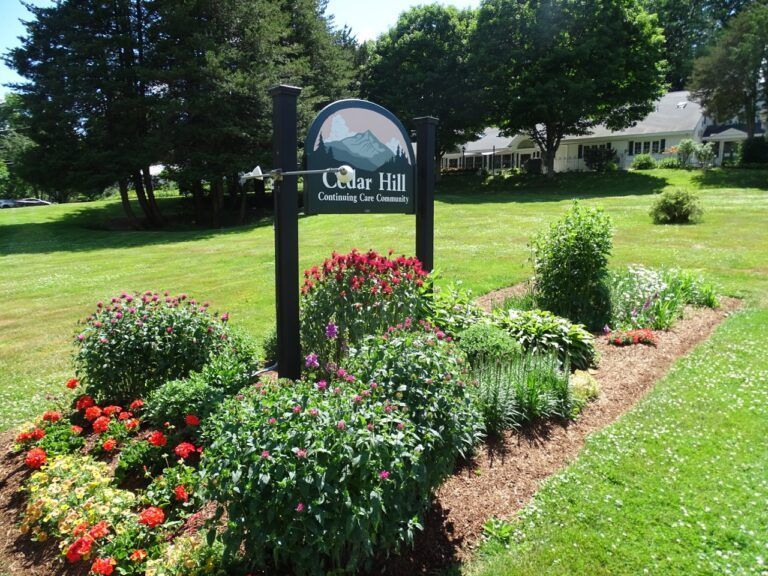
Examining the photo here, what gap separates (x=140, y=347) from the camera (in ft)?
14.4

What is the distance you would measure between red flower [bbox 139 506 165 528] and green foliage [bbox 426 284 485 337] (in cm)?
285

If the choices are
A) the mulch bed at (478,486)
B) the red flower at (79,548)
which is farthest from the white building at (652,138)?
the red flower at (79,548)

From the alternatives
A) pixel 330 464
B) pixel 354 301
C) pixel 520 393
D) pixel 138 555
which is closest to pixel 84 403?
pixel 138 555

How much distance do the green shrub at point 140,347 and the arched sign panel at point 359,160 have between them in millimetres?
1449

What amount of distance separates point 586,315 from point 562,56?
27.0m

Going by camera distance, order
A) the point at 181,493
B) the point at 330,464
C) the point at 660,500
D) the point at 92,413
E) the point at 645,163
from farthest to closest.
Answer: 1. the point at 645,163
2. the point at 92,413
3. the point at 660,500
4. the point at 181,493
5. the point at 330,464

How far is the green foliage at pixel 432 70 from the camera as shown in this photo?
3275cm

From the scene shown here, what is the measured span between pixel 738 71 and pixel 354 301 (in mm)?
36294

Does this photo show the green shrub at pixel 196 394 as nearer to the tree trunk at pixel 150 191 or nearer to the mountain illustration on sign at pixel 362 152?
the mountain illustration on sign at pixel 362 152

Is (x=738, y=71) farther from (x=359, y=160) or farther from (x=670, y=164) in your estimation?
(x=359, y=160)

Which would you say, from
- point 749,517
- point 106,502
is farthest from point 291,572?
point 749,517

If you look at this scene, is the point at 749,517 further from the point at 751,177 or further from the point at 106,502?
the point at 751,177

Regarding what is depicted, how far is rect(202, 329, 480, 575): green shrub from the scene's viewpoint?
228cm

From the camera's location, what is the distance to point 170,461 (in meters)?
3.71
